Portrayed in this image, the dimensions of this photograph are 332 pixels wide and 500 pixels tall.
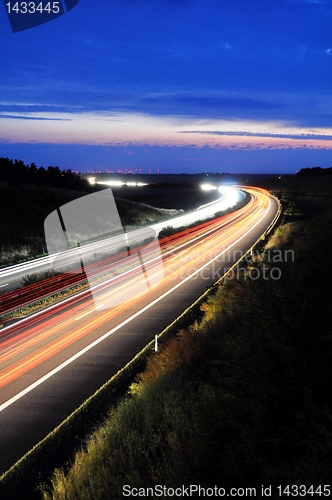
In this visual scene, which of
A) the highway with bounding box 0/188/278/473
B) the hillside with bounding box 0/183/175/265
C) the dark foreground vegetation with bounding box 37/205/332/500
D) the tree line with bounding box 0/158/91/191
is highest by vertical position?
the tree line with bounding box 0/158/91/191

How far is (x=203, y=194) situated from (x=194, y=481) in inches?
4487

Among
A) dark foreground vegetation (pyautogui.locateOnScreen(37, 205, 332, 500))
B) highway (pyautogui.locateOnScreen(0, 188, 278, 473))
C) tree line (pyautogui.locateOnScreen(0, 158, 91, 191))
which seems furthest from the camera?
tree line (pyautogui.locateOnScreen(0, 158, 91, 191))

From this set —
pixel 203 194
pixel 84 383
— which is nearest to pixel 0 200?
pixel 84 383

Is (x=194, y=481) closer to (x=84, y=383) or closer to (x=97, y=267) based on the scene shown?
(x=84, y=383)

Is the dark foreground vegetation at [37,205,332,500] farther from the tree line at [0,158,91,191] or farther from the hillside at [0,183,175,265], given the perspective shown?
the tree line at [0,158,91,191]

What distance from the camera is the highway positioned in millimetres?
10805

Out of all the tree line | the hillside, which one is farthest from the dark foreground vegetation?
the tree line

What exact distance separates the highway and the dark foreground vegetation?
5.92ft

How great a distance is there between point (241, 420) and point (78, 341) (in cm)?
1001

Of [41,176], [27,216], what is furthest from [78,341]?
[41,176]

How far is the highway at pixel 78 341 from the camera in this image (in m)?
10.8

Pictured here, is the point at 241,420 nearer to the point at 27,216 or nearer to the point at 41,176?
the point at 27,216

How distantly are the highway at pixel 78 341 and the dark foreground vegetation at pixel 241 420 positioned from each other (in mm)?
1804

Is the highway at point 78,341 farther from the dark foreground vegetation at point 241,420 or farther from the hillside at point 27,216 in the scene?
the hillside at point 27,216
